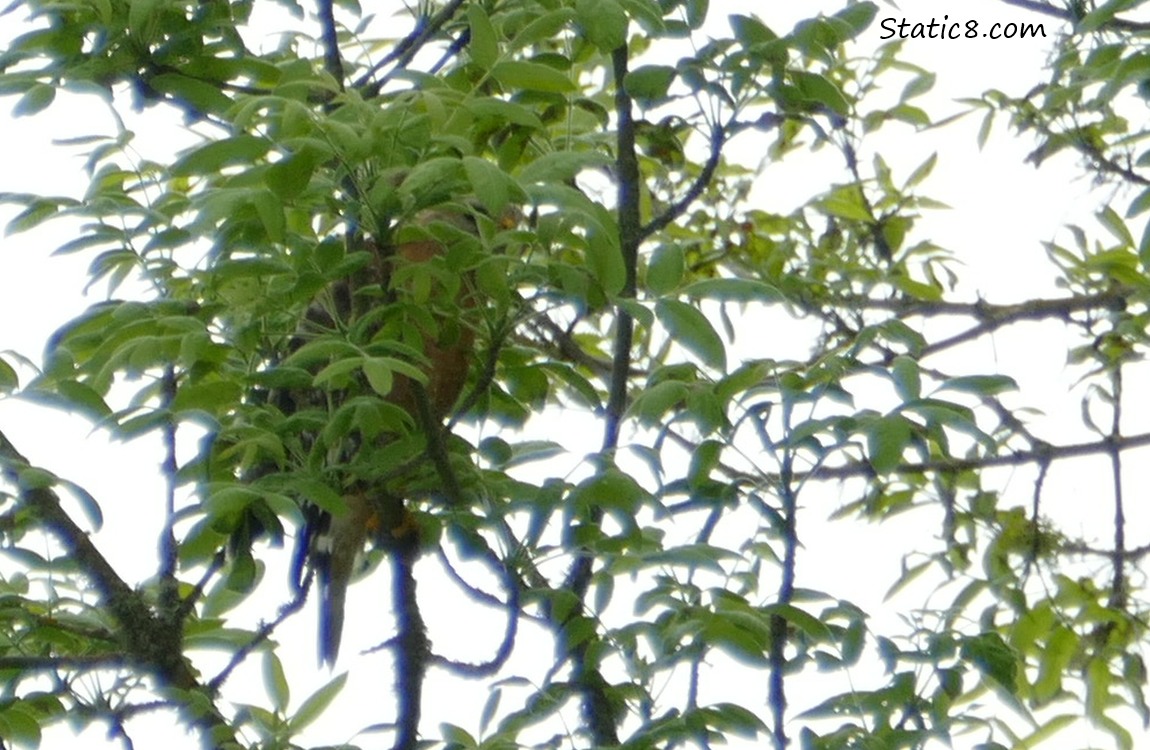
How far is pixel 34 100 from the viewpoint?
128cm

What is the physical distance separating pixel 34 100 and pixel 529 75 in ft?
1.42

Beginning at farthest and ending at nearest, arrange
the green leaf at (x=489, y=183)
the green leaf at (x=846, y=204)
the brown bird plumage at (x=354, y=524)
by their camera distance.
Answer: the green leaf at (x=846, y=204) → the brown bird plumage at (x=354, y=524) → the green leaf at (x=489, y=183)

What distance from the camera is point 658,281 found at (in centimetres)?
119

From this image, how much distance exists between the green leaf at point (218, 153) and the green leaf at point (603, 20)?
0.26 meters

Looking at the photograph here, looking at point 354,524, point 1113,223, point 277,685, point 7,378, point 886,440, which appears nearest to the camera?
point 886,440

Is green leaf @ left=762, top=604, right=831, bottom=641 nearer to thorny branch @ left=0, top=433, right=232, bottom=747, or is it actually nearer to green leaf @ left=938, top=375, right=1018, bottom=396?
green leaf @ left=938, top=375, right=1018, bottom=396

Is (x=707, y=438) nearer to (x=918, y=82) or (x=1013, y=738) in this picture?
(x=1013, y=738)

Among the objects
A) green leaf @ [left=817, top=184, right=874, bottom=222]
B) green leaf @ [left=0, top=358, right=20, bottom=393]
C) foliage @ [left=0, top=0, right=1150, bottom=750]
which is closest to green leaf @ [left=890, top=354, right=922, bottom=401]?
foliage @ [left=0, top=0, right=1150, bottom=750]

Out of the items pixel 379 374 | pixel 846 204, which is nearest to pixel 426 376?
pixel 379 374

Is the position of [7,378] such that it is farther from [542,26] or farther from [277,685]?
[542,26]

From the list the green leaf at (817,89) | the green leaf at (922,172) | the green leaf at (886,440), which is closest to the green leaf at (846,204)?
the green leaf at (922,172)

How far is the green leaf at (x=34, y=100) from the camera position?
4.21 ft

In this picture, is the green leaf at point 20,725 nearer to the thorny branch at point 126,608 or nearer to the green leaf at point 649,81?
the thorny branch at point 126,608

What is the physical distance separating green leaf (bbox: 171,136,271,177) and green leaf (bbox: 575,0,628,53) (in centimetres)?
26
